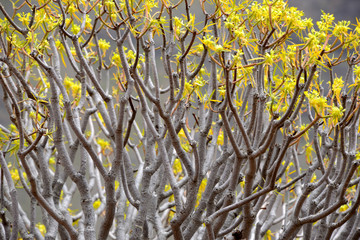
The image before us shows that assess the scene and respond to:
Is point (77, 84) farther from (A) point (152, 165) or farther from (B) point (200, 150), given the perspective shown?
(B) point (200, 150)

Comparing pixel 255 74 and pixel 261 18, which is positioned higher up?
pixel 261 18

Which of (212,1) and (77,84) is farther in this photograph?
(77,84)

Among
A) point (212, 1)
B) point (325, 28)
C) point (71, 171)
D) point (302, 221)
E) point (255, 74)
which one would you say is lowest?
point (302, 221)

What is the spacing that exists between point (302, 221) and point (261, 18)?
3.20ft

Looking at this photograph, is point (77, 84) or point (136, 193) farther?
point (77, 84)

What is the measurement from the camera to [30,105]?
3.22 m

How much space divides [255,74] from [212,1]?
42cm

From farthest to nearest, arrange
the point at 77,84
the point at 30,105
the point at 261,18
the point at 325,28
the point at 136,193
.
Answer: the point at 77,84, the point at 30,105, the point at 136,193, the point at 261,18, the point at 325,28

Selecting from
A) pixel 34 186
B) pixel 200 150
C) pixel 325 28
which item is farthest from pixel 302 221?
pixel 34 186

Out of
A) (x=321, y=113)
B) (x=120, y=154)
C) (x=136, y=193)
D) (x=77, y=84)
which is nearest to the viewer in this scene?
(x=321, y=113)

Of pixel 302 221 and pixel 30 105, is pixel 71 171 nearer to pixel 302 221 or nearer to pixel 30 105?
pixel 30 105

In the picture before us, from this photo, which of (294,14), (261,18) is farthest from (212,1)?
(294,14)

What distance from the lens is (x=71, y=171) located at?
8.36ft

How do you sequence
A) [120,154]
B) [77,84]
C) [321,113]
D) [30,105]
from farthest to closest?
[77,84], [30,105], [120,154], [321,113]
